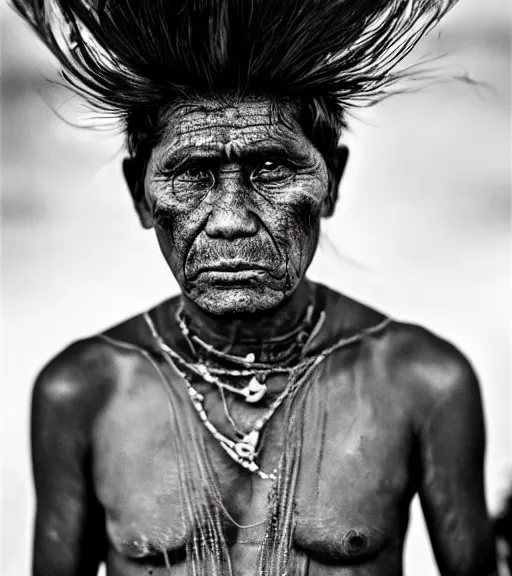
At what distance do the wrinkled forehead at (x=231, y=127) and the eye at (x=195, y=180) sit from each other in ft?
0.13

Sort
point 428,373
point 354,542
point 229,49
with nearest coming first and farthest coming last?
point 229,49 → point 354,542 → point 428,373

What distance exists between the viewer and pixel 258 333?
164 cm

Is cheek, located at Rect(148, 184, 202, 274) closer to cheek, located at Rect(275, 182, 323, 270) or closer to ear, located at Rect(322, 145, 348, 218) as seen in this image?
cheek, located at Rect(275, 182, 323, 270)

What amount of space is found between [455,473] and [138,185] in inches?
30.2

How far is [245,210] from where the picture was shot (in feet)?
4.81

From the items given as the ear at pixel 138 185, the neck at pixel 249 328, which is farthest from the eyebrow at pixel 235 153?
the neck at pixel 249 328

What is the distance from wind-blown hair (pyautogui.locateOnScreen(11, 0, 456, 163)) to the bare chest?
0.45 meters

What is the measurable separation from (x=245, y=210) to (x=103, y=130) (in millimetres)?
374

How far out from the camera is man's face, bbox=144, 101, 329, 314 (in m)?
1.46

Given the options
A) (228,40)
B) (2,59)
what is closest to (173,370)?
(228,40)

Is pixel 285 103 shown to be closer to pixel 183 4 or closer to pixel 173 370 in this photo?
pixel 183 4

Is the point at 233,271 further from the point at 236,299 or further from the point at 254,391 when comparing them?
the point at 254,391

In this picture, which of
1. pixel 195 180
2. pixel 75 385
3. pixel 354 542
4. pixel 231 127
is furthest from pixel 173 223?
pixel 354 542

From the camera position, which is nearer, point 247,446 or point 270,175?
point 270,175
